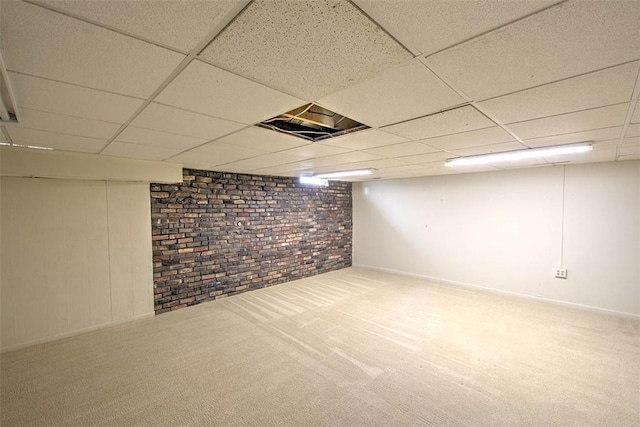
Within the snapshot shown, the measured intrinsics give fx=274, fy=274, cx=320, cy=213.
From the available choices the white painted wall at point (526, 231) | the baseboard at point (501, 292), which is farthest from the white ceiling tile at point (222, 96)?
the baseboard at point (501, 292)

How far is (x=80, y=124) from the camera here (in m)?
1.94

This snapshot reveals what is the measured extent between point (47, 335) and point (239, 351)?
228cm

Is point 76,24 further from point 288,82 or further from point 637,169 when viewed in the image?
point 637,169

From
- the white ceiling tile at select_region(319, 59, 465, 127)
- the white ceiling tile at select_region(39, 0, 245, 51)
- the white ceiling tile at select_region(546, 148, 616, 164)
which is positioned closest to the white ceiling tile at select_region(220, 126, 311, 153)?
the white ceiling tile at select_region(319, 59, 465, 127)

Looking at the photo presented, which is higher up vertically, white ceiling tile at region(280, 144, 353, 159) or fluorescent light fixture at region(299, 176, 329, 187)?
white ceiling tile at region(280, 144, 353, 159)

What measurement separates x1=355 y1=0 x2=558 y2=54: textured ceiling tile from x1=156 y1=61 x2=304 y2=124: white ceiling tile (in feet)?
2.29

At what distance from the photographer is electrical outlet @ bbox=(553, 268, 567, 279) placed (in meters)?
4.12

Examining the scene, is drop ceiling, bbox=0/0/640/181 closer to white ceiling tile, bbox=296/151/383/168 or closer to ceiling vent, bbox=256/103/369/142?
ceiling vent, bbox=256/103/369/142

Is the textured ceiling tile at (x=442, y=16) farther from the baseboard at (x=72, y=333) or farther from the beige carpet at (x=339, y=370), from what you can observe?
the baseboard at (x=72, y=333)

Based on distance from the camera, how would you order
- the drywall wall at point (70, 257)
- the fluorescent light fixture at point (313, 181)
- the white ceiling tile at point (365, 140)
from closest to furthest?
the white ceiling tile at point (365, 140) < the drywall wall at point (70, 257) < the fluorescent light fixture at point (313, 181)

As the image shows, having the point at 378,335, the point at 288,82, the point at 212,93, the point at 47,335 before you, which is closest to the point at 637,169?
the point at 378,335

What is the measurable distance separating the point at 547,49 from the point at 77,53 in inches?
71.6

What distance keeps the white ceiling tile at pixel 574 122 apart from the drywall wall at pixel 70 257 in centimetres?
436

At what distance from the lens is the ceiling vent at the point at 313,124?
2096 millimetres
